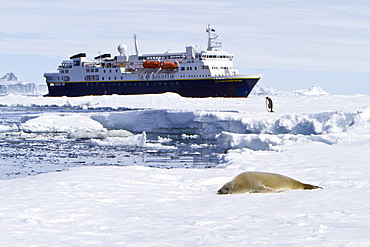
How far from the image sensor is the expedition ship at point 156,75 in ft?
159

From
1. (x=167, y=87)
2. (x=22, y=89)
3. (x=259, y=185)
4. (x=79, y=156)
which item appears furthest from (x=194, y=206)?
(x=22, y=89)

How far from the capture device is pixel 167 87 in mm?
50906

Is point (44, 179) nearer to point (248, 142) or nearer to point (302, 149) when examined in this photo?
point (302, 149)

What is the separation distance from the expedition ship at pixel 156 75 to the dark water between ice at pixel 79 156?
31575 millimetres

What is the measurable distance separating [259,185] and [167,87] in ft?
149

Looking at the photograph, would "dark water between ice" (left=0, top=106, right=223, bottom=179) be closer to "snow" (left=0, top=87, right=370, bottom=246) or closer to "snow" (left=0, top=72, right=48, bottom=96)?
"snow" (left=0, top=87, right=370, bottom=246)

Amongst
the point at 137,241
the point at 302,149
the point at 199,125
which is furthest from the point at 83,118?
the point at 137,241

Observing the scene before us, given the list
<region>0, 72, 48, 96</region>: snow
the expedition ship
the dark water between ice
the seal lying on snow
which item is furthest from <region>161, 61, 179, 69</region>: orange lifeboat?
<region>0, 72, 48, 96</region>: snow

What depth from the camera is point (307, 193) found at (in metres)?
5.46

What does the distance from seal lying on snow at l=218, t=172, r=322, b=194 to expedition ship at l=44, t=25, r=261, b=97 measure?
4209cm

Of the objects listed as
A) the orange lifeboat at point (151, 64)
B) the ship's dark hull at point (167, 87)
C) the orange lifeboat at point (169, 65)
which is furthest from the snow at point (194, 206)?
the orange lifeboat at point (151, 64)

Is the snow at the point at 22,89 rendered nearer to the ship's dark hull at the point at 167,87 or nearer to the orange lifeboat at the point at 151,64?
the ship's dark hull at the point at 167,87

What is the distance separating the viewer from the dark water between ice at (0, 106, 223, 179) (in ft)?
35.9

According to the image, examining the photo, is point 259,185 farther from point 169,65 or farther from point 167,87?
point 169,65
